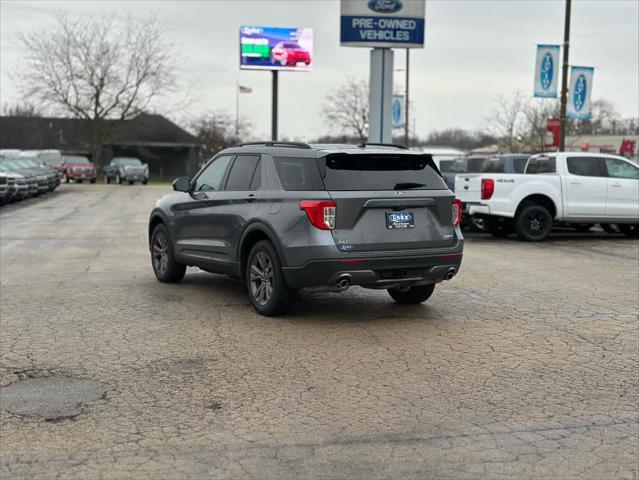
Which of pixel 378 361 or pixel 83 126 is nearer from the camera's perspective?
pixel 378 361

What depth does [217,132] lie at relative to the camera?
79500mm

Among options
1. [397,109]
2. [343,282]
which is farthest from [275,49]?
[343,282]

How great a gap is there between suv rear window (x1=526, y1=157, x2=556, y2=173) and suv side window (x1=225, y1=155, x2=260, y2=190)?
935cm

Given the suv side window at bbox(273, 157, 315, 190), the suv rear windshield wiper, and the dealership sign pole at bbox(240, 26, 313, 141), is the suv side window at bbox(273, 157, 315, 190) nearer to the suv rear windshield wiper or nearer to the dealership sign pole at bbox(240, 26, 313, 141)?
the suv rear windshield wiper

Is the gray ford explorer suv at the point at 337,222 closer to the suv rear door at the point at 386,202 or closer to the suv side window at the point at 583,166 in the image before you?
the suv rear door at the point at 386,202

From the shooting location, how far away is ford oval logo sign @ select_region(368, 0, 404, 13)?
2625cm

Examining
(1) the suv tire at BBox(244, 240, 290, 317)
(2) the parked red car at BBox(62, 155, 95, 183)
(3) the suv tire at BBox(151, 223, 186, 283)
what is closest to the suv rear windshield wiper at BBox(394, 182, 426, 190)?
(1) the suv tire at BBox(244, 240, 290, 317)

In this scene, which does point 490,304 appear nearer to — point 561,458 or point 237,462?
point 561,458

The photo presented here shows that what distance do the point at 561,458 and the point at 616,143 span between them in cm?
8491

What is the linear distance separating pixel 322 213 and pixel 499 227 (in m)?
11.1

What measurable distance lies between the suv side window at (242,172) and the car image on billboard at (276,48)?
42.6m

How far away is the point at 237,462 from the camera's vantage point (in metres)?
4.38

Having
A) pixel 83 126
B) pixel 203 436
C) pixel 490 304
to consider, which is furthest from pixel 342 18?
pixel 83 126

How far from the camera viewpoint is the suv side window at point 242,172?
8805 mm
